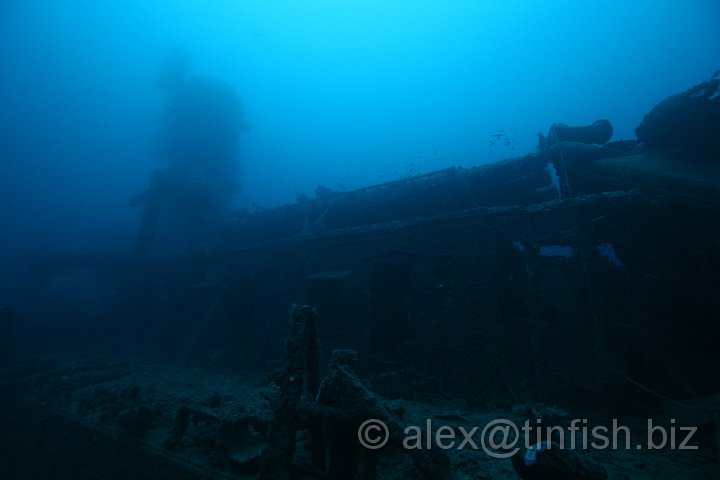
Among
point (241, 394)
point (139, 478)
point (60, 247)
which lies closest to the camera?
point (139, 478)

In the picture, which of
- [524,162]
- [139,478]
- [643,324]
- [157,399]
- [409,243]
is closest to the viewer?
[139,478]

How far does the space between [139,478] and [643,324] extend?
924cm

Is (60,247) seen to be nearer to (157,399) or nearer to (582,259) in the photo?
(157,399)

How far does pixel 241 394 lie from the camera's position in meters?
7.88

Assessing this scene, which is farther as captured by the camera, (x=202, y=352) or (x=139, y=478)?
(x=202, y=352)

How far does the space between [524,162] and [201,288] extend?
1258cm

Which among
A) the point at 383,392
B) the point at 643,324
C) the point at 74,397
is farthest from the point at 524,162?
the point at 74,397

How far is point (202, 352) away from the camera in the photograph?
39.4ft

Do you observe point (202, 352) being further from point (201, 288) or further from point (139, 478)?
point (139, 478)

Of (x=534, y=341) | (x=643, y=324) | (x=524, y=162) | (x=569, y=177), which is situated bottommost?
(x=534, y=341)

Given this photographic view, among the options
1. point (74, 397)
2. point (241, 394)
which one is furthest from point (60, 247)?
point (241, 394)

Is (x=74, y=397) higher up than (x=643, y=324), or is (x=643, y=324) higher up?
(x=643, y=324)

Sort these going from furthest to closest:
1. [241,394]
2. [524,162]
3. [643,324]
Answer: [524,162], [241,394], [643,324]

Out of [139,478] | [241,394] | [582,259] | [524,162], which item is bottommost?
[139,478]
